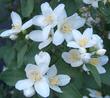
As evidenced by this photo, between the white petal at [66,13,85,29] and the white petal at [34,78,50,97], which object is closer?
the white petal at [34,78,50,97]

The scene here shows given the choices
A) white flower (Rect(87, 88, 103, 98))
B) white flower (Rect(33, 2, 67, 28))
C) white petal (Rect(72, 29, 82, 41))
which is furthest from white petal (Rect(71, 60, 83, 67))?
white flower (Rect(87, 88, 103, 98))

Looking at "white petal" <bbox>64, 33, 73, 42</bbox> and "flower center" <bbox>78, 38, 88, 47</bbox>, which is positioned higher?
"white petal" <bbox>64, 33, 73, 42</bbox>

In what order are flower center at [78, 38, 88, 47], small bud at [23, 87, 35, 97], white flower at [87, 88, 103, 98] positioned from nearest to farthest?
small bud at [23, 87, 35, 97]
flower center at [78, 38, 88, 47]
white flower at [87, 88, 103, 98]

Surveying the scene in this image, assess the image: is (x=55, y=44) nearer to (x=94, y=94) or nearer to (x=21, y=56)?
(x=21, y=56)

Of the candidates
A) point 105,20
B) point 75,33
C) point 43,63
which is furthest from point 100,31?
point 43,63

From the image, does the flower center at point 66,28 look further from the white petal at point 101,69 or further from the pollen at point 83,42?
the white petal at point 101,69

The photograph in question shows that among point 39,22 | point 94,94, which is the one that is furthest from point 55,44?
point 94,94

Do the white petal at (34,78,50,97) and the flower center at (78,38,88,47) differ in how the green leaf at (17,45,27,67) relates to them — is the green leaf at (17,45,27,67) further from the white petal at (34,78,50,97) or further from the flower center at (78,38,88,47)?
the flower center at (78,38,88,47)

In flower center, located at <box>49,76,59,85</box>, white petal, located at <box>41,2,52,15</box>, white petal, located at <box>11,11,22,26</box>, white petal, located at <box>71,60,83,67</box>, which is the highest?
white petal, located at <box>41,2,52,15</box>
